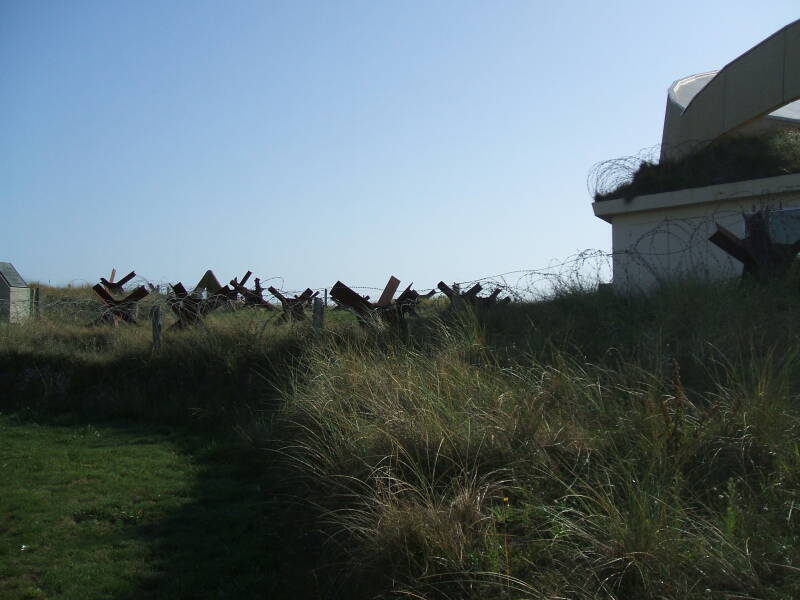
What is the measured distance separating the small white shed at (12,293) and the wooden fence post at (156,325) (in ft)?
20.8

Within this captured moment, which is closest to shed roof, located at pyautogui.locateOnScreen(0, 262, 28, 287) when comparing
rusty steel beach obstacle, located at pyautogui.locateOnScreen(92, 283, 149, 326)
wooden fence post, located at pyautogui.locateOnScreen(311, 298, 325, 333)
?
rusty steel beach obstacle, located at pyautogui.locateOnScreen(92, 283, 149, 326)

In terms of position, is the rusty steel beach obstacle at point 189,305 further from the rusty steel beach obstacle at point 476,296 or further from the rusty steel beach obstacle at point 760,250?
the rusty steel beach obstacle at point 760,250

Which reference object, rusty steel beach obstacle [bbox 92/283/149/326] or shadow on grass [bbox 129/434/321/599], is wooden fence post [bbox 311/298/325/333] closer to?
shadow on grass [bbox 129/434/321/599]

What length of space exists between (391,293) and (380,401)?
4.50 meters

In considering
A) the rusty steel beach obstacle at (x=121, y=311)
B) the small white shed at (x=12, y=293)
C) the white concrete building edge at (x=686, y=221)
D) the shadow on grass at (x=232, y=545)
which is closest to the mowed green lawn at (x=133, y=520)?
Result: the shadow on grass at (x=232, y=545)

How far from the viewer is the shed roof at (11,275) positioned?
739 inches

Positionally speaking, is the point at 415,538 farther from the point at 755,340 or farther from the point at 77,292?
the point at 77,292

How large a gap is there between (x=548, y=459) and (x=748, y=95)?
1099 centimetres

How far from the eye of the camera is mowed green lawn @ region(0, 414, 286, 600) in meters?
5.04

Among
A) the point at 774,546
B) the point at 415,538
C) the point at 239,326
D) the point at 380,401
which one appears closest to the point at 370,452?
the point at 380,401

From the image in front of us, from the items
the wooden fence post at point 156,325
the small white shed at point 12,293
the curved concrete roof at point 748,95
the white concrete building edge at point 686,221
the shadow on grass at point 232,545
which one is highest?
the curved concrete roof at point 748,95

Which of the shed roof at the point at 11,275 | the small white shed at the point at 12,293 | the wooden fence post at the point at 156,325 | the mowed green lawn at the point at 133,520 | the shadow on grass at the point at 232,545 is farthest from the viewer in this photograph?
the shed roof at the point at 11,275

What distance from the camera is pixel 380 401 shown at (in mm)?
6379

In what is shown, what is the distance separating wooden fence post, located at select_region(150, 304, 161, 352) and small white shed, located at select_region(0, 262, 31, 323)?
6326 millimetres
